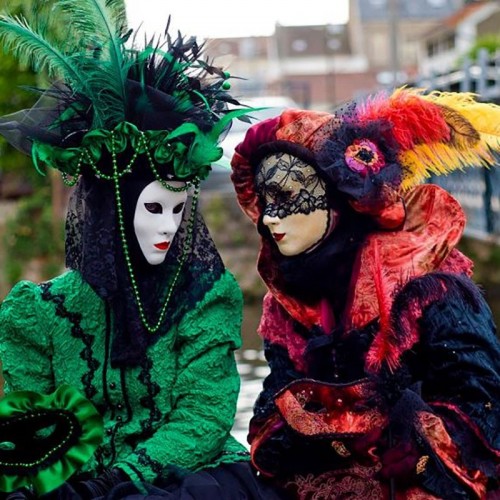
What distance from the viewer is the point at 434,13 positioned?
233ft

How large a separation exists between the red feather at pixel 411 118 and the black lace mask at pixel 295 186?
8.8 inches

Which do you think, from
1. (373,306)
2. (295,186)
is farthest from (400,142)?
(373,306)

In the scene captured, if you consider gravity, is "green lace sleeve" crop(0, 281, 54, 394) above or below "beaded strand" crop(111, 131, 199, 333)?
below

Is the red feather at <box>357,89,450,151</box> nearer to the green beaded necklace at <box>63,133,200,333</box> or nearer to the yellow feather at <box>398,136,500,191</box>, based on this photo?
the yellow feather at <box>398,136,500,191</box>

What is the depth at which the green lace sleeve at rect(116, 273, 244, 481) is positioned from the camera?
11.3ft

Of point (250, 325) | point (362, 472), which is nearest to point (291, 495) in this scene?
point (362, 472)

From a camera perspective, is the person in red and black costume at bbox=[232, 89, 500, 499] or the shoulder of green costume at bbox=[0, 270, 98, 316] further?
the shoulder of green costume at bbox=[0, 270, 98, 316]

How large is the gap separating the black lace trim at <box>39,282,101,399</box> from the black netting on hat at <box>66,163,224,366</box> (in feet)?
0.24

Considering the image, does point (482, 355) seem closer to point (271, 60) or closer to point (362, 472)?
point (362, 472)

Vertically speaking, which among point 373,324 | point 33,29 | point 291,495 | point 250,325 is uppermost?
point 33,29

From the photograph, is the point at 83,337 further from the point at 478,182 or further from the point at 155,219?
the point at 478,182

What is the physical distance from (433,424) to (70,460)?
94cm

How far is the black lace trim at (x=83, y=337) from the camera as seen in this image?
3549 mm

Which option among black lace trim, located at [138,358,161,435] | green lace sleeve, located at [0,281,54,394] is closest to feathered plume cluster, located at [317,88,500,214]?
black lace trim, located at [138,358,161,435]
